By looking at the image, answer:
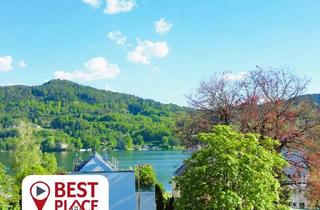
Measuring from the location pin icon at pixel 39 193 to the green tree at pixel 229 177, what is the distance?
12.2 meters

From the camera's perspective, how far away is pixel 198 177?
14867 mm

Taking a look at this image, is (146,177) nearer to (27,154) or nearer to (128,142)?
(27,154)

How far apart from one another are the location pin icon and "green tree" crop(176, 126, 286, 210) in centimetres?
1224

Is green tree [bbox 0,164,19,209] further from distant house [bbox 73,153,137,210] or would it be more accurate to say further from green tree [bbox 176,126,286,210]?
green tree [bbox 176,126,286,210]

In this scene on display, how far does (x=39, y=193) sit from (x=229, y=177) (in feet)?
41.8

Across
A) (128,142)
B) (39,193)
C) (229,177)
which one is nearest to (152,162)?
(128,142)

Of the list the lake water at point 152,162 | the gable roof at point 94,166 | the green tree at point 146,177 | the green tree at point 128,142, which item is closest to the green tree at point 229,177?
the gable roof at point 94,166

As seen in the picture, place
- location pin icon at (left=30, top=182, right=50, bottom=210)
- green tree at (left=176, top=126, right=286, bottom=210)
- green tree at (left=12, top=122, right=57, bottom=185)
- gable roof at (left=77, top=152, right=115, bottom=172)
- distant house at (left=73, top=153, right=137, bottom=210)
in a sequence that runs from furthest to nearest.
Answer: green tree at (left=12, top=122, right=57, bottom=185) < gable roof at (left=77, top=152, right=115, bottom=172) < distant house at (left=73, top=153, right=137, bottom=210) < green tree at (left=176, top=126, right=286, bottom=210) < location pin icon at (left=30, top=182, right=50, bottom=210)

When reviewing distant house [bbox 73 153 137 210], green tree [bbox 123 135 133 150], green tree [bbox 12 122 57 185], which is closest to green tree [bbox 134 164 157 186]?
green tree [bbox 12 122 57 185]

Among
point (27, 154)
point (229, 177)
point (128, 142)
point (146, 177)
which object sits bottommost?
point (146, 177)

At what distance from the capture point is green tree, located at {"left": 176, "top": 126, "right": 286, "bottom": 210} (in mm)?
14375

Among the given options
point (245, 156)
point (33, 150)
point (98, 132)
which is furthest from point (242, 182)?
point (98, 132)

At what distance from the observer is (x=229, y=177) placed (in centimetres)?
1452

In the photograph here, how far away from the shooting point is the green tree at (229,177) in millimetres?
14375
